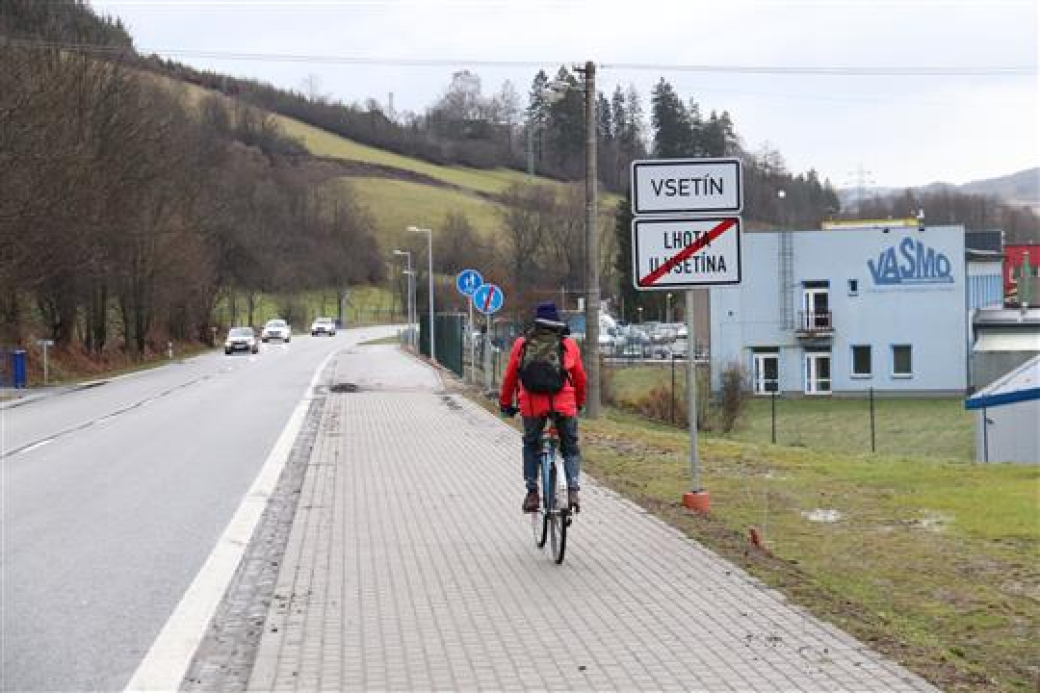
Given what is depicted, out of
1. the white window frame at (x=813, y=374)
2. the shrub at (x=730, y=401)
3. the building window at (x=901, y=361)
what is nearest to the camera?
the shrub at (x=730, y=401)

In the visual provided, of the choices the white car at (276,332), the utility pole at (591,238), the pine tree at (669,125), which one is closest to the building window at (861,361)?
the pine tree at (669,125)

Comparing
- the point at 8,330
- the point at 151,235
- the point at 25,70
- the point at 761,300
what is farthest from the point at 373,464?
the point at 761,300

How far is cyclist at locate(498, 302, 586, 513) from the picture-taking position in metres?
8.98

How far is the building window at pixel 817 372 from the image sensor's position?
2461 inches

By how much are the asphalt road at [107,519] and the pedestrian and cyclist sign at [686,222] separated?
14.8 feet

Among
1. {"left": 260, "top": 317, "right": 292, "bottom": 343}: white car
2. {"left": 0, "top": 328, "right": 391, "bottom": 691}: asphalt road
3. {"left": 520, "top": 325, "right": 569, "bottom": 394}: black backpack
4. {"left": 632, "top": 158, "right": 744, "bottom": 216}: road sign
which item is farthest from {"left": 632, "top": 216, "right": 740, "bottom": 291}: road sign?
{"left": 260, "top": 317, "right": 292, "bottom": 343}: white car

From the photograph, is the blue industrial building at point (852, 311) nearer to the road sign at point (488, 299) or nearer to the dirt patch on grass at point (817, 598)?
the road sign at point (488, 299)

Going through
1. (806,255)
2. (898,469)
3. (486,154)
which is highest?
(486,154)

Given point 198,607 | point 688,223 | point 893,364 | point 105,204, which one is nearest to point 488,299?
point 688,223

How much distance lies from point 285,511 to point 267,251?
80742 millimetres

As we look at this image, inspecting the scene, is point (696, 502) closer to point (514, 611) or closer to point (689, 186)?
point (689, 186)

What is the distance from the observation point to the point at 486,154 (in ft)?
488

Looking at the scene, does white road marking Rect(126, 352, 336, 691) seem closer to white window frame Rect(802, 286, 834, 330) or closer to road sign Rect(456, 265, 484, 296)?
road sign Rect(456, 265, 484, 296)

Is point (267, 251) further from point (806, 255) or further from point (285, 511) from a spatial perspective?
point (285, 511)
